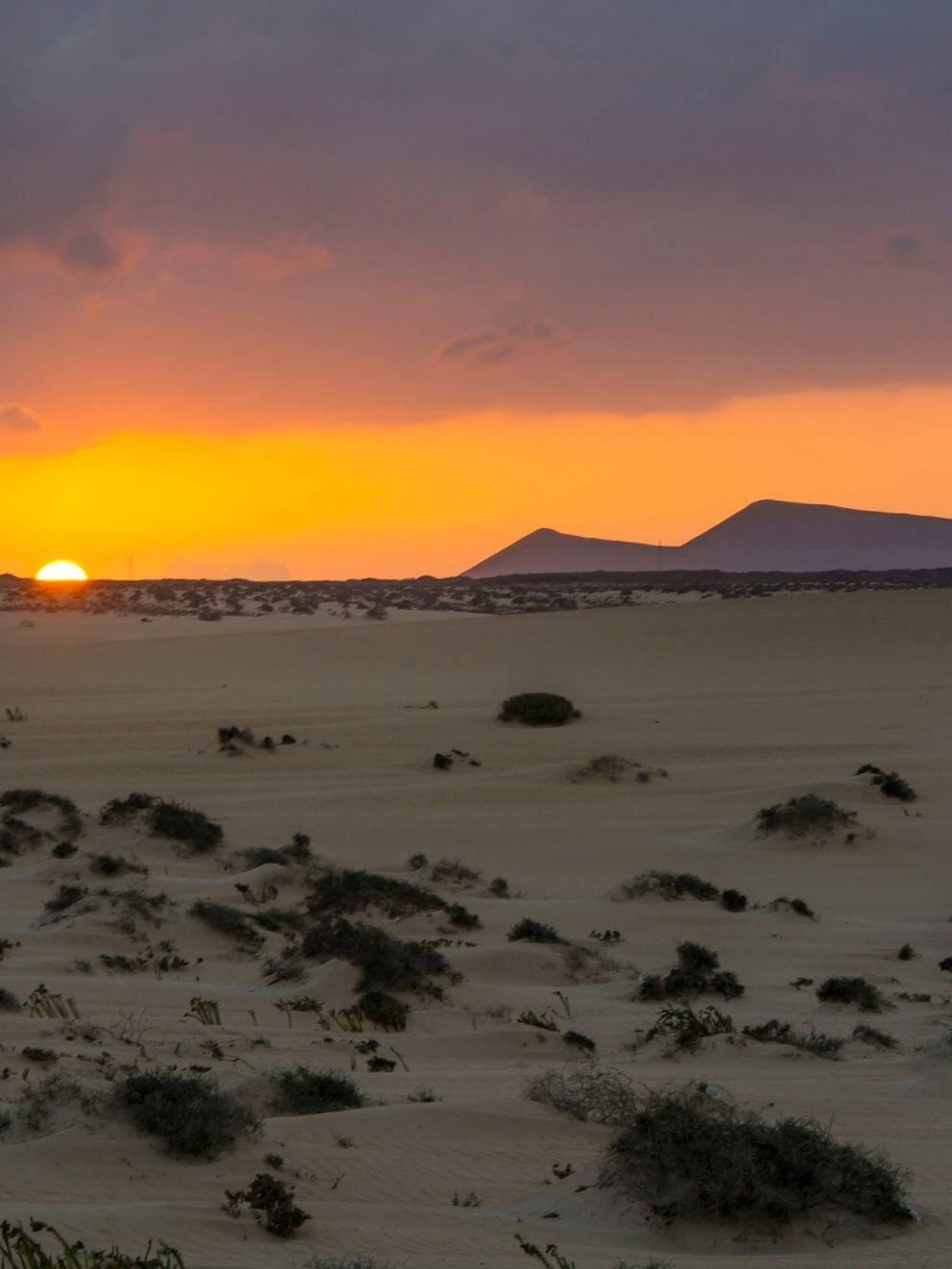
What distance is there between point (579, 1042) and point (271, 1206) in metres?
3.92

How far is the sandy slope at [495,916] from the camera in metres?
5.95

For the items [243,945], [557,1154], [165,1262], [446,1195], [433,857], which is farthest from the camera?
[433,857]

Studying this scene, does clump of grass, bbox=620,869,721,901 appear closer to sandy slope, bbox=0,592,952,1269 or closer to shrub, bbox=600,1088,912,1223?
sandy slope, bbox=0,592,952,1269

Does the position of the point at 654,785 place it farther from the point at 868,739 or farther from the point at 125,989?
the point at 125,989

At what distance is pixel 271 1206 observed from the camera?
18.6ft

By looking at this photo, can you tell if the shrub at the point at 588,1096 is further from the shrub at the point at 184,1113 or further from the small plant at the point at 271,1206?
the small plant at the point at 271,1206

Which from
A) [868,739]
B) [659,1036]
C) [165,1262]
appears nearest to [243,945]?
[659,1036]

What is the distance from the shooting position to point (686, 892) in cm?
1505

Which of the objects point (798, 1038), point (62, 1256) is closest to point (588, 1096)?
point (798, 1038)

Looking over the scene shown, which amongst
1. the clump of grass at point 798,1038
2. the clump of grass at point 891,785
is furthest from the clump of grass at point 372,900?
the clump of grass at point 891,785

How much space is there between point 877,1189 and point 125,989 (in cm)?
Answer: 608

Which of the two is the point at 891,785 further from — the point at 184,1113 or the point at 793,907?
the point at 184,1113

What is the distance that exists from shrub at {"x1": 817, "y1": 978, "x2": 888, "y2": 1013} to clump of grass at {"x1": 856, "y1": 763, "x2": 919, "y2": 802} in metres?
10.6

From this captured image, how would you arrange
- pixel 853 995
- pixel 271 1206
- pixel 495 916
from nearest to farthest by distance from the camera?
1. pixel 271 1206
2. pixel 853 995
3. pixel 495 916
